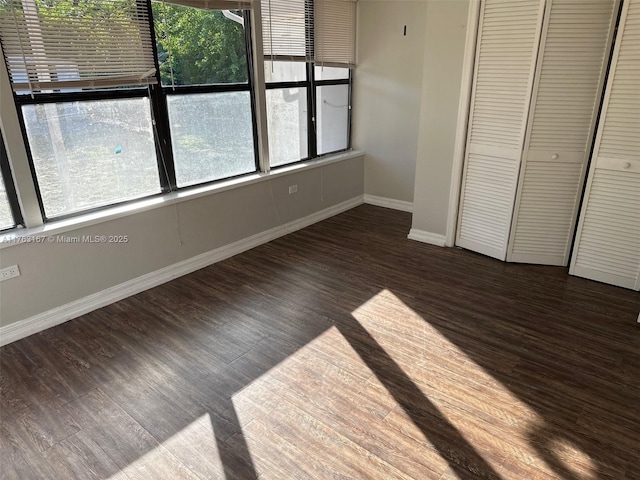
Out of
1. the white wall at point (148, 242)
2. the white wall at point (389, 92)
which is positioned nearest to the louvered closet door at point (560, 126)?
the white wall at point (389, 92)

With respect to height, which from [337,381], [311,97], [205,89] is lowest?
[337,381]

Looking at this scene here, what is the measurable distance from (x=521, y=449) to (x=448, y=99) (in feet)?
9.51

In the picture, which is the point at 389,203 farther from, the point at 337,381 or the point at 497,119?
the point at 337,381

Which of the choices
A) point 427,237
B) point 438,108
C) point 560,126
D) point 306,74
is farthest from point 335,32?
point 560,126

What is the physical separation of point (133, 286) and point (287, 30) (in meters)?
2.70

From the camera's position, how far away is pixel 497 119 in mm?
3674

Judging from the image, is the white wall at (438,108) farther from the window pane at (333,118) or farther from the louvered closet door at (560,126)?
the window pane at (333,118)

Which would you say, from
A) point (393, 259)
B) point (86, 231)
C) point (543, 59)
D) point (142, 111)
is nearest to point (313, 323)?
point (393, 259)

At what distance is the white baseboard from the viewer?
17.4 feet

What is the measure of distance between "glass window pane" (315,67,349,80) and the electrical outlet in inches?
131

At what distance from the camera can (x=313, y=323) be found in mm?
3031

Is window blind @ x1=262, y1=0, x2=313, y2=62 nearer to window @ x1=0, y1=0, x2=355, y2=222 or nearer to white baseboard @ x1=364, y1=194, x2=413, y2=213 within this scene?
window @ x1=0, y1=0, x2=355, y2=222

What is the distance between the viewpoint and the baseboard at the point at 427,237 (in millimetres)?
4305

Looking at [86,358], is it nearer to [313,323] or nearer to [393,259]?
[313,323]
